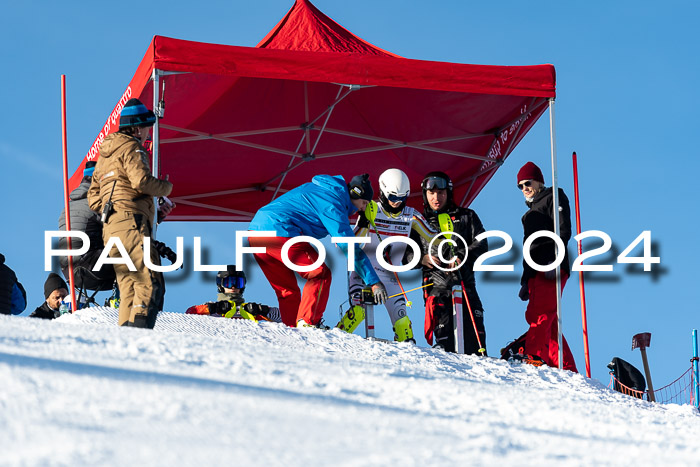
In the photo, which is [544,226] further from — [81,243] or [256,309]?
[81,243]

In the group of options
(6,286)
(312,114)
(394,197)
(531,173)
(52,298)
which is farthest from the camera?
(312,114)

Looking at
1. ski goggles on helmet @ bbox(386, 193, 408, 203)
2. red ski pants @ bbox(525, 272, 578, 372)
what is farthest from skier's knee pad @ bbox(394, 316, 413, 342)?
red ski pants @ bbox(525, 272, 578, 372)

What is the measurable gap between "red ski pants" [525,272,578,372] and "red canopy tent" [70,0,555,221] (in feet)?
4.98

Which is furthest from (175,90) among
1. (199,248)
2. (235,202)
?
(235,202)

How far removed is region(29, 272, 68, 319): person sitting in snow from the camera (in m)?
8.01

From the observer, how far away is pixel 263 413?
3.04 meters

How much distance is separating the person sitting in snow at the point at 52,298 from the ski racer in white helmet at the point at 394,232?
107 inches

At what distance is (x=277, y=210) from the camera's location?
272 inches

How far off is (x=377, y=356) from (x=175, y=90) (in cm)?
343

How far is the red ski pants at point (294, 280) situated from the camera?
21.8ft

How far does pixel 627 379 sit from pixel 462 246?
212 cm

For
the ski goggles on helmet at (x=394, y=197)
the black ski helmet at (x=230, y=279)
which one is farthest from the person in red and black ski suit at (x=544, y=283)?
the black ski helmet at (x=230, y=279)

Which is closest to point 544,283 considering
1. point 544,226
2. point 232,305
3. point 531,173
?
point 544,226

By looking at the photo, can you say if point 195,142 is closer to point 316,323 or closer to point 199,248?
point 199,248
